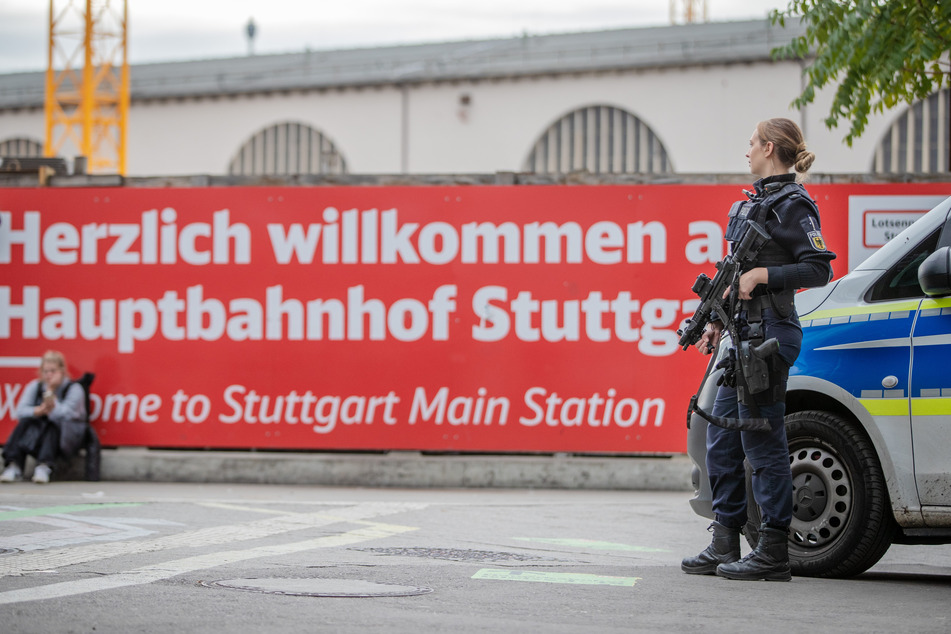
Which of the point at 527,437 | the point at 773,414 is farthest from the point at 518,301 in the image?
the point at 773,414

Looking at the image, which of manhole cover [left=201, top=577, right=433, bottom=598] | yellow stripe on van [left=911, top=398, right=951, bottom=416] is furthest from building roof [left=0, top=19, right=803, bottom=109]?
manhole cover [left=201, top=577, right=433, bottom=598]

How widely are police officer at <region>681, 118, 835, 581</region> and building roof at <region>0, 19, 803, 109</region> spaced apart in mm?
35295

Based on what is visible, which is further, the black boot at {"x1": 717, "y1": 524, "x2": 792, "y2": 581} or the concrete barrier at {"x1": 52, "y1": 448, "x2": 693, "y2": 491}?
the concrete barrier at {"x1": 52, "y1": 448, "x2": 693, "y2": 491}

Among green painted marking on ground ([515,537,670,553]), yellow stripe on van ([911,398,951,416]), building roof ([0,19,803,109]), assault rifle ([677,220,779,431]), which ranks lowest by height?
green painted marking on ground ([515,537,670,553])

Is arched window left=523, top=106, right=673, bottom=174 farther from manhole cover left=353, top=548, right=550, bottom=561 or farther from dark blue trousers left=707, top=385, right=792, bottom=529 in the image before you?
dark blue trousers left=707, top=385, right=792, bottom=529

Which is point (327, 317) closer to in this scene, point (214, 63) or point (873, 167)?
point (873, 167)

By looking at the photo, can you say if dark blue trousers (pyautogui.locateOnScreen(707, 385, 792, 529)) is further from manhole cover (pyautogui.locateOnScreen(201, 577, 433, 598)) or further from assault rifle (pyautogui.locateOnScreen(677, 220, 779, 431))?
manhole cover (pyautogui.locateOnScreen(201, 577, 433, 598))

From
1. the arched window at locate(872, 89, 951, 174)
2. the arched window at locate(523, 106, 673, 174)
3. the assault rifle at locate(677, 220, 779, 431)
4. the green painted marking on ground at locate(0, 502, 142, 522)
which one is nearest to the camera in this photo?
the assault rifle at locate(677, 220, 779, 431)

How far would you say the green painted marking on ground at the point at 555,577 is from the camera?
18.1ft

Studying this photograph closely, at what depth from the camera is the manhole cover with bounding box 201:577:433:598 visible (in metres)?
5.06

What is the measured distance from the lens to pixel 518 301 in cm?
1067

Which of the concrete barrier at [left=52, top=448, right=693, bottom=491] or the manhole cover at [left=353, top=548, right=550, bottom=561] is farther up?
the concrete barrier at [left=52, top=448, right=693, bottom=491]

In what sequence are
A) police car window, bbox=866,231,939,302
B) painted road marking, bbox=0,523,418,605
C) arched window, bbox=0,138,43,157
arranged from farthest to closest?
arched window, bbox=0,138,43,157 < police car window, bbox=866,231,939,302 < painted road marking, bbox=0,523,418,605

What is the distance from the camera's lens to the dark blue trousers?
18.1 feet
